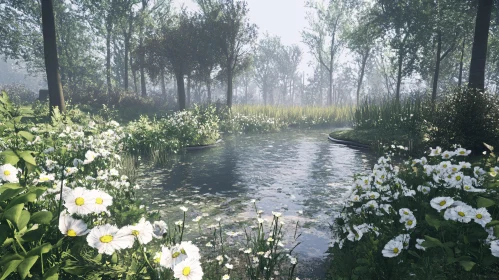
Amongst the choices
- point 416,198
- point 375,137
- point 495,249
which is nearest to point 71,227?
point 495,249

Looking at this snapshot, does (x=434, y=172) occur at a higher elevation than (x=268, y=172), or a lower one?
higher

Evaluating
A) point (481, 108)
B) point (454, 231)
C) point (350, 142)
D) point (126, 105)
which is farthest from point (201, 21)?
point (454, 231)

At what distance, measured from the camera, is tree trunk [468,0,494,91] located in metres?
11.1

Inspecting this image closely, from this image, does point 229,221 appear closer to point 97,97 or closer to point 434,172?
point 434,172

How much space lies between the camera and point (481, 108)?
9.73 m

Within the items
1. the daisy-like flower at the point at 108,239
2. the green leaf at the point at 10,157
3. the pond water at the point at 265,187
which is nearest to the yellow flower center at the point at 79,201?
the daisy-like flower at the point at 108,239

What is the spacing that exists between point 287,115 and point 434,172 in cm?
2434

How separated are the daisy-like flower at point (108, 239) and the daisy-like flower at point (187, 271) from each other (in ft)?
0.97

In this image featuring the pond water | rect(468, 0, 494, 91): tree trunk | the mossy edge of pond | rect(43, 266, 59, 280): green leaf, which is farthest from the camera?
the mossy edge of pond

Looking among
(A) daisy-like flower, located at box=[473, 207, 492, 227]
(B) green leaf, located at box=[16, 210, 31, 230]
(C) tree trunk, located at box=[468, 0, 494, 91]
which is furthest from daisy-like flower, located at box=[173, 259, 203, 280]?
(C) tree trunk, located at box=[468, 0, 494, 91]

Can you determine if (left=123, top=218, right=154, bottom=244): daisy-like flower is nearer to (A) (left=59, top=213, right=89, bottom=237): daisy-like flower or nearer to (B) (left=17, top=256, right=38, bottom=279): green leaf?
(A) (left=59, top=213, right=89, bottom=237): daisy-like flower

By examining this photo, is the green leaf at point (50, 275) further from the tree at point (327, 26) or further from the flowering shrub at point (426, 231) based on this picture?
the tree at point (327, 26)

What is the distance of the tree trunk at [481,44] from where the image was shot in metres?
11.1

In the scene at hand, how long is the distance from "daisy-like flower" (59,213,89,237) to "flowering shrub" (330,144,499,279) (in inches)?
90.7
